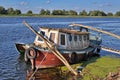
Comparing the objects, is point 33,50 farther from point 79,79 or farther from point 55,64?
point 79,79

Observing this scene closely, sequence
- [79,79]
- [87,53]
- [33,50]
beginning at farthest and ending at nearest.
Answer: [87,53] < [33,50] < [79,79]

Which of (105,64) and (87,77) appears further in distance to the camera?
(105,64)

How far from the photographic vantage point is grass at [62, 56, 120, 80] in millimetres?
30569

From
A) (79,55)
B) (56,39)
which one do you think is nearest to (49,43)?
(56,39)

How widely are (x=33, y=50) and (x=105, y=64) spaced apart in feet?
25.3

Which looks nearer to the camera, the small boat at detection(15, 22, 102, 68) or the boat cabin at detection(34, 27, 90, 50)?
the small boat at detection(15, 22, 102, 68)

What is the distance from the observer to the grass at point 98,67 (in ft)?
100

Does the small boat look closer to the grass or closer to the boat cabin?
the boat cabin

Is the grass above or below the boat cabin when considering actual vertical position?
below

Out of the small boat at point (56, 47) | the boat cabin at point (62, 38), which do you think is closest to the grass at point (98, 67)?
the small boat at point (56, 47)

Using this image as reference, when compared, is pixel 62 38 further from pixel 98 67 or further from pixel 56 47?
pixel 98 67

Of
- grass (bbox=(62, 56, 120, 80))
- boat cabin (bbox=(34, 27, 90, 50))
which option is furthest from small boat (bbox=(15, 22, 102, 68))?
grass (bbox=(62, 56, 120, 80))

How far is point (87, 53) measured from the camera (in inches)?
1496

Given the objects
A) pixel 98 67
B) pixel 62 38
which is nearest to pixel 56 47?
pixel 62 38
